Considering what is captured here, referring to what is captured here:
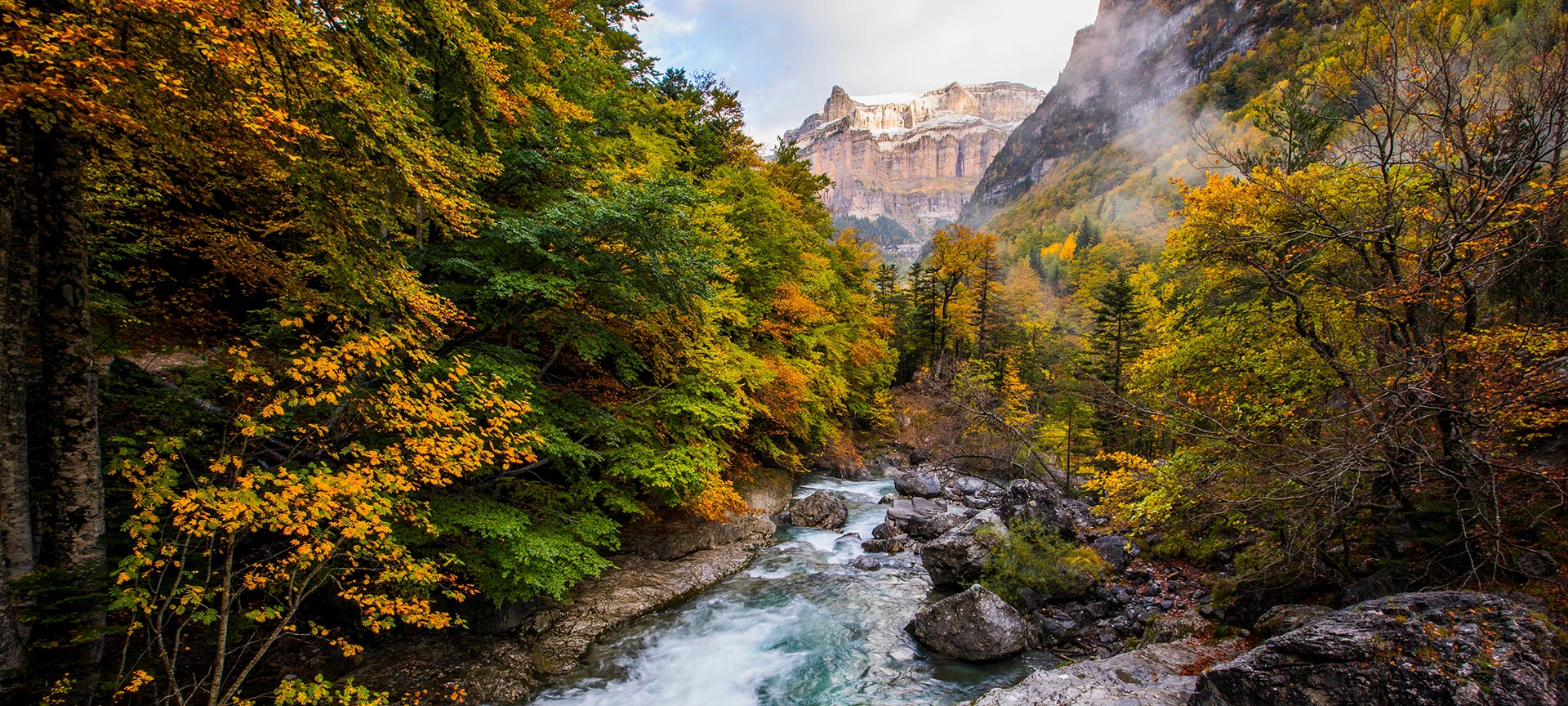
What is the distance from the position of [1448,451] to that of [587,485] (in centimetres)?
1086

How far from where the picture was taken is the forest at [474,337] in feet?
13.3

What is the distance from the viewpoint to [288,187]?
21.4 ft

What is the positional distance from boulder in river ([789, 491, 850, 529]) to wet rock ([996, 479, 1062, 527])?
4606 millimetres

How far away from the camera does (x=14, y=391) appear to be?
3.94 metres

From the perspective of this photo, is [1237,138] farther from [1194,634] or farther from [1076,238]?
[1194,634]

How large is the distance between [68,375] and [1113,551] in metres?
15.1

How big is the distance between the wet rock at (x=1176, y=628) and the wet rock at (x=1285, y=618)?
34.2 inches

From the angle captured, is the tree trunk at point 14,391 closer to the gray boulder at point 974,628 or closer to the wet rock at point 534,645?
the wet rock at point 534,645

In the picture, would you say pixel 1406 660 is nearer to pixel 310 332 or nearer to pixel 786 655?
pixel 786 655

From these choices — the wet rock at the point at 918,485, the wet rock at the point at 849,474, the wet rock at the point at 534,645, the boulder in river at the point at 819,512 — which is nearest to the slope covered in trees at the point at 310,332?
the wet rock at the point at 534,645

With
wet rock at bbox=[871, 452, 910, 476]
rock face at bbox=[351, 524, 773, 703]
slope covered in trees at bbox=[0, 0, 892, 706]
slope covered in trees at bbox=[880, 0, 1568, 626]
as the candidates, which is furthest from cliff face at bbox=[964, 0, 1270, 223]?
rock face at bbox=[351, 524, 773, 703]

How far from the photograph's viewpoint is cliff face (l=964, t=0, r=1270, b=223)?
85250 mm

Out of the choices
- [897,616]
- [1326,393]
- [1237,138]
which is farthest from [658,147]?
[1237,138]

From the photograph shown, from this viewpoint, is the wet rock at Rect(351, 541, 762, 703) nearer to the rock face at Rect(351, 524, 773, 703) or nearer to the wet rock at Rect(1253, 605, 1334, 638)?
the rock face at Rect(351, 524, 773, 703)
